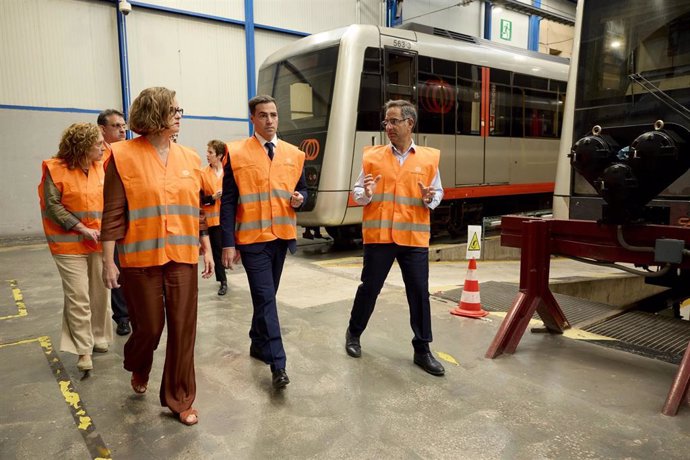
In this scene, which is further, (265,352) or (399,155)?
(399,155)

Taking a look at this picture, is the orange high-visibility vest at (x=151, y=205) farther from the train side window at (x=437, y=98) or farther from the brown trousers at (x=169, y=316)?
the train side window at (x=437, y=98)

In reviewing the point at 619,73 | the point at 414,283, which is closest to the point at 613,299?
the point at 619,73

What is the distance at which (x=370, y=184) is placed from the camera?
3.38 m

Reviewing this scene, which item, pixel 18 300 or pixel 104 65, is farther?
pixel 104 65

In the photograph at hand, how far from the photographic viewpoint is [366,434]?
2.60 meters

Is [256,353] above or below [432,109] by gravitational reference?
below

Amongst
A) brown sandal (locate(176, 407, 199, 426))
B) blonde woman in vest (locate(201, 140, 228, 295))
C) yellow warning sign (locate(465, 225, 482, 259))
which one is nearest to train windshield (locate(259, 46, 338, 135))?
blonde woman in vest (locate(201, 140, 228, 295))

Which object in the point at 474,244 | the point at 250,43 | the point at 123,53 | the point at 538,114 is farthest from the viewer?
the point at 250,43

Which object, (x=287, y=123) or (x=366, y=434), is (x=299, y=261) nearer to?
(x=287, y=123)

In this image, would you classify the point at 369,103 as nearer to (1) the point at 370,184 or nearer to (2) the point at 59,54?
(1) the point at 370,184

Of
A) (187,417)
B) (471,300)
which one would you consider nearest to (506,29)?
(471,300)

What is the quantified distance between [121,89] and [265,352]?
9.54m

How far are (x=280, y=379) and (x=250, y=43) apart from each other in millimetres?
10858

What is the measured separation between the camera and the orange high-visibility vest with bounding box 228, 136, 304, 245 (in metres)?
3.15
